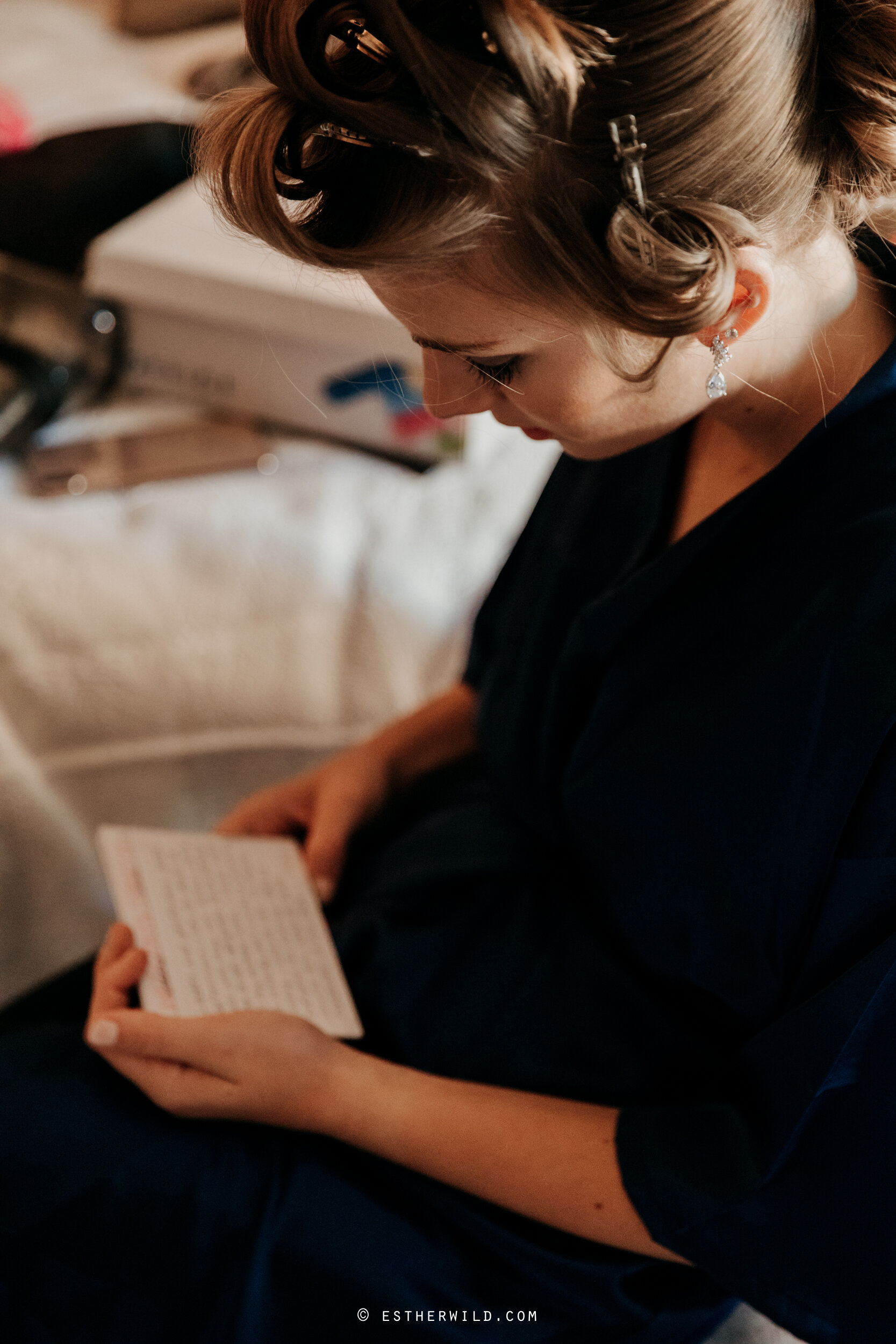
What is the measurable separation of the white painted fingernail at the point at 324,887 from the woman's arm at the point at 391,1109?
0.48 feet

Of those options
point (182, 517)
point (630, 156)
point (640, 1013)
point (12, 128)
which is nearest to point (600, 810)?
point (640, 1013)

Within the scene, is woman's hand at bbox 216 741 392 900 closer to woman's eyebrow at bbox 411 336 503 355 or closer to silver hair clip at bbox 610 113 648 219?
woman's eyebrow at bbox 411 336 503 355

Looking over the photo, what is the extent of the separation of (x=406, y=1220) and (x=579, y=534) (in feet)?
1.35

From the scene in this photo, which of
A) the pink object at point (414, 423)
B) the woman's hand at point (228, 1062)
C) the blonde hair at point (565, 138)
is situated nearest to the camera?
the blonde hair at point (565, 138)

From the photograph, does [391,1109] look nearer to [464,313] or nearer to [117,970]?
[117,970]

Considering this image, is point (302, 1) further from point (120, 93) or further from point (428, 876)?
point (120, 93)

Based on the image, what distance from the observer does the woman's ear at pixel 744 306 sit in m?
0.46

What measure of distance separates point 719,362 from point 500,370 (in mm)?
97

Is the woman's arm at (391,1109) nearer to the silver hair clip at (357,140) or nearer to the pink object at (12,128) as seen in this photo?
the silver hair clip at (357,140)

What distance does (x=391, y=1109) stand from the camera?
607 millimetres

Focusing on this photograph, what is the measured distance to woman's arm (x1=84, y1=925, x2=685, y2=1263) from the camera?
22.5 inches

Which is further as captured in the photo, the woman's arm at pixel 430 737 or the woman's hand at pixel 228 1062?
the woman's arm at pixel 430 737

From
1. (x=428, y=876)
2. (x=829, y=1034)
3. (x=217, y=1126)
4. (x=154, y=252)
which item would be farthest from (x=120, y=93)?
(x=829, y=1034)

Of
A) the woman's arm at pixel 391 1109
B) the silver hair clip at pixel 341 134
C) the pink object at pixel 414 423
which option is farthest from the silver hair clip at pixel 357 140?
the pink object at pixel 414 423
